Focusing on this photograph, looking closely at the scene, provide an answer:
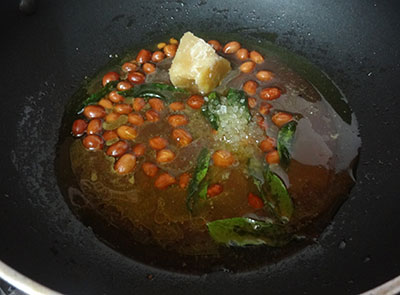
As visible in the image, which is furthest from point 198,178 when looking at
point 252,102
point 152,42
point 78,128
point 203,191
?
point 152,42

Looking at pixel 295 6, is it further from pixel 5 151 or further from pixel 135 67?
pixel 5 151

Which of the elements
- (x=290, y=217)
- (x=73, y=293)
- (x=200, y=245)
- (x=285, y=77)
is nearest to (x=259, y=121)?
(x=285, y=77)

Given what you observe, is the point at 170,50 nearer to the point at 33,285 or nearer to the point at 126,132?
the point at 126,132

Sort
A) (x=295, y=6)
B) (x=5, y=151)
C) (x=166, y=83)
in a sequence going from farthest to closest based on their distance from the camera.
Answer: (x=295, y=6)
(x=166, y=83)
(x=5, y=151)

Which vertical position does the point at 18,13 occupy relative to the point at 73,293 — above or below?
above

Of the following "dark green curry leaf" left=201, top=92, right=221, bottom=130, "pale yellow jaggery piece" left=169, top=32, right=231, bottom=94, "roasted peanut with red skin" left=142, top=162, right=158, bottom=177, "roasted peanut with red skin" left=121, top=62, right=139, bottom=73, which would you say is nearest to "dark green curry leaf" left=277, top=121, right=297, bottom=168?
"dark green curry leaf" left=201, top=92, right=221, bottom=130

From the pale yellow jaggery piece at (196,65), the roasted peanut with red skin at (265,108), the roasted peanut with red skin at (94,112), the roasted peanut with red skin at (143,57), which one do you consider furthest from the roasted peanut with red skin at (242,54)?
the roasted peanut with red skin at (94,112)

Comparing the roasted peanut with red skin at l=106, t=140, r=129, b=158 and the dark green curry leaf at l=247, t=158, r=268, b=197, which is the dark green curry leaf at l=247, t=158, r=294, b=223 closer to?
the dark green curry leaf at l=247, t=158, r=268, b=197
